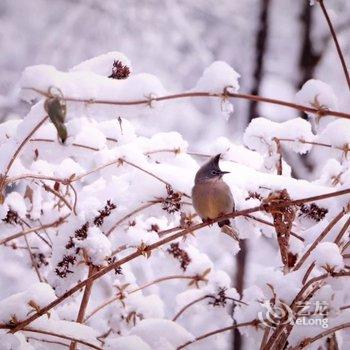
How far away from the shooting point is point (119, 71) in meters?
1.43

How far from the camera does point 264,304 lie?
1254 millimetres

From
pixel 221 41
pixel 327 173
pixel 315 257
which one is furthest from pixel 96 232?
pixel 221 41

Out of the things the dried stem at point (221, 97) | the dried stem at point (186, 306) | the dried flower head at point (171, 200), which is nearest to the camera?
the dried stem at point (221, 97)

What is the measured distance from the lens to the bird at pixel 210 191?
1.62 meters

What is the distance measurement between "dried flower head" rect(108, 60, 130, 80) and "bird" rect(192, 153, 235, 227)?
1.25 ft

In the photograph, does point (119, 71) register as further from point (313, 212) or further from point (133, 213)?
point (313, 212)

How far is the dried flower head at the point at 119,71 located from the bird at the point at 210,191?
15.0 inches

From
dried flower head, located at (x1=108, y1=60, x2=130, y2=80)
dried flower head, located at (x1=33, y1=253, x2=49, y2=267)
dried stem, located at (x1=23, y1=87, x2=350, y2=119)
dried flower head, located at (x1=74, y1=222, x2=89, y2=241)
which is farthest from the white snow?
dried flower head, located at (x1=33, y1=253, x2=49, y2=267)

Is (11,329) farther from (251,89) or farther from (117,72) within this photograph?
(251,89)

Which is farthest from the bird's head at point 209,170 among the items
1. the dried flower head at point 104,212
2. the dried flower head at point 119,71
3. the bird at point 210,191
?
the dried flower head at point 119,71

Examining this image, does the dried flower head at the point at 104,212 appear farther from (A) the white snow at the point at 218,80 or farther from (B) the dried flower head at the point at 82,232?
(A) the white snow at the point at 218,80

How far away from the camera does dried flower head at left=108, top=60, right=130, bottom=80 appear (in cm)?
142

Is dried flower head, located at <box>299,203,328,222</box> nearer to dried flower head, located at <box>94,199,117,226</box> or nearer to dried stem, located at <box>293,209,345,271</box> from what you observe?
dried stem, located at <box>293,209,345,271</box>

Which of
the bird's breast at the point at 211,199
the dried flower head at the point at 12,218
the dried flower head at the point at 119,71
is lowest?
the bird's breast at the point at 211,199
